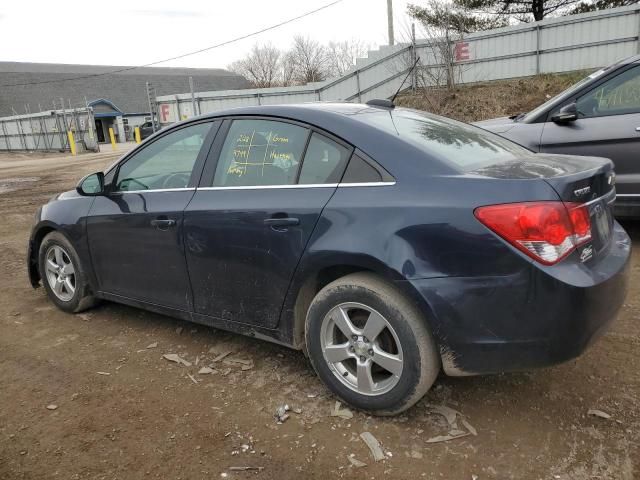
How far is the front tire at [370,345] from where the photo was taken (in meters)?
2.47

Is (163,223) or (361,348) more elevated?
(163,223)

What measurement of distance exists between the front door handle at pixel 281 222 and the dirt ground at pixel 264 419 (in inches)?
37.5

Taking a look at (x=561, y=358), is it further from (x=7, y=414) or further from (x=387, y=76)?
(x=387, y=76)

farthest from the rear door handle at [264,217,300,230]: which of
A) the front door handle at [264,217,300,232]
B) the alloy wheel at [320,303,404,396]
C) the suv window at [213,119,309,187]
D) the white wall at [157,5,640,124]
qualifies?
the white wall at [157,5,640,124]

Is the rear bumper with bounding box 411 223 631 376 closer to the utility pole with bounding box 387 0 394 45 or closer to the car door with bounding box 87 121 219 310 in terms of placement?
the car door with bounding box 87 121 219 310

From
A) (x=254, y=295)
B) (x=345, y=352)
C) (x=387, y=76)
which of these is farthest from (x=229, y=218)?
(x=387, y=76)

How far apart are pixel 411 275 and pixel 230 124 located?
160cm

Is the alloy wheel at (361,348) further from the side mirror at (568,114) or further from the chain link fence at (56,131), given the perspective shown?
the chain link fence at (56,131)

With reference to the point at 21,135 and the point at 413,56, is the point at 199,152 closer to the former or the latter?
the point at 413,56

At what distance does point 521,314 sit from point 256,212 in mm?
1459

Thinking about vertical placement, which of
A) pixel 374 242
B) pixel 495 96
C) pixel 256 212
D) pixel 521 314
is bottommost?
pixel 521 314

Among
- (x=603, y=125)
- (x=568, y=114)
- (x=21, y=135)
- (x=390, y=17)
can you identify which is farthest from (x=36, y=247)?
(x=21, y=135)

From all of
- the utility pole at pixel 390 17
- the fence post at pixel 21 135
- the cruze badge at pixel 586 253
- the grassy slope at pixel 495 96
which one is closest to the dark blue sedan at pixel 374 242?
the cruze badge at pixel 586 253

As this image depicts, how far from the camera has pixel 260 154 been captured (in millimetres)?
3105
